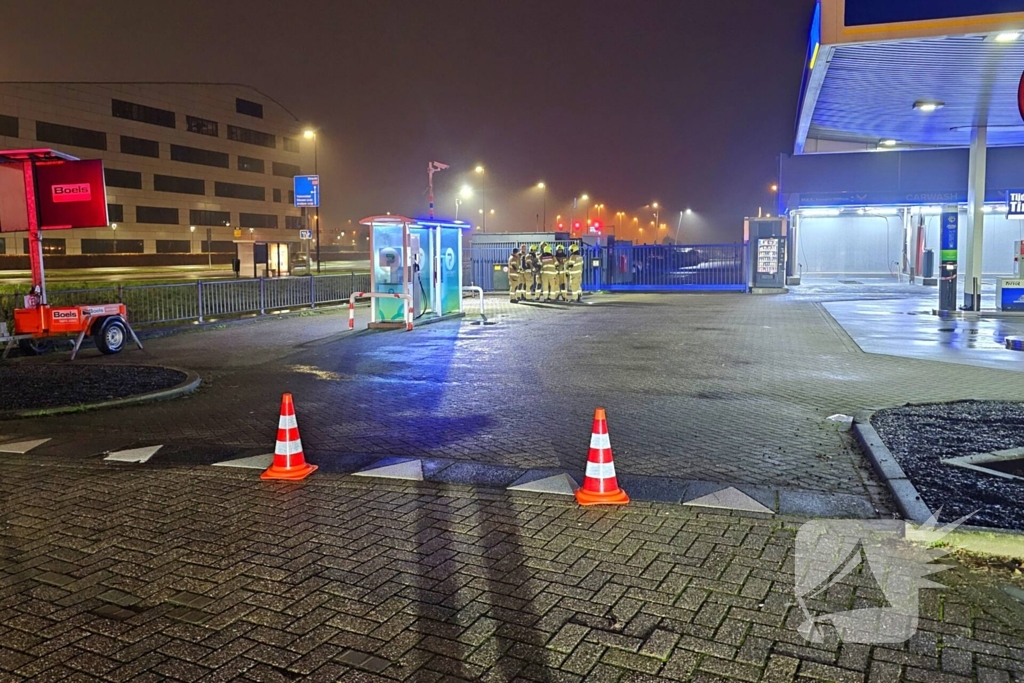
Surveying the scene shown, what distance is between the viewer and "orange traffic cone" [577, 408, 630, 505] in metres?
5.97

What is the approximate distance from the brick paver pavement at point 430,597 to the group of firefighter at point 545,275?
74.8 feet

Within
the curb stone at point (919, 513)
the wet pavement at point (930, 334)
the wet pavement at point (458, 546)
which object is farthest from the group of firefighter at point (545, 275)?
the curb stone at point (919, 513)

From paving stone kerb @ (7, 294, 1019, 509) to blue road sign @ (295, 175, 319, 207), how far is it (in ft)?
79.7

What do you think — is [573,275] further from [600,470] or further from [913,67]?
[600,470]

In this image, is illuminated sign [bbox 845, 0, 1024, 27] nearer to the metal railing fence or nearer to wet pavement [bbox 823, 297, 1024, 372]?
wet pavement [bbox 823, 297, 1024, 372]

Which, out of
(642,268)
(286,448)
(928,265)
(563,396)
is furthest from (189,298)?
(928,265)

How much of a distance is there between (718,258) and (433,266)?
20.4m

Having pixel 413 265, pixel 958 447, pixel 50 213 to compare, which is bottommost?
Result: pixel 958 447

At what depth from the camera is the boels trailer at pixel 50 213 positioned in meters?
14.0

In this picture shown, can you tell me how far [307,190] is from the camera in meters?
41.8

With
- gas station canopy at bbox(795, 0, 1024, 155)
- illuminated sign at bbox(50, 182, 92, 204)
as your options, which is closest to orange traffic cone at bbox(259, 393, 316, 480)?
illuminated sign at bbox(50, 182, 92, 204)

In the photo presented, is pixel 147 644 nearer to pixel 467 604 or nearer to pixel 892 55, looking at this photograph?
pixel 467 604

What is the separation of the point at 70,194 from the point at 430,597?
42.7ft

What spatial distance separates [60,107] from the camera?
2704 inches
